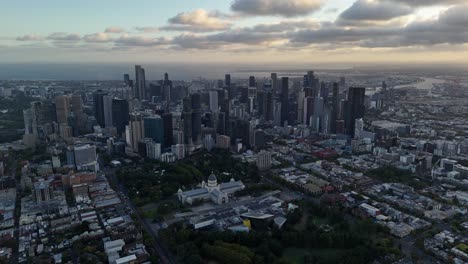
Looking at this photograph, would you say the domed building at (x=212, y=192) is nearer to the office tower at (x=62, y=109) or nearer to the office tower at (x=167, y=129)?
the office tower at (x=167, y=129)

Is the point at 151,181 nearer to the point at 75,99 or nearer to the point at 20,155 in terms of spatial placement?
the point at 20,155

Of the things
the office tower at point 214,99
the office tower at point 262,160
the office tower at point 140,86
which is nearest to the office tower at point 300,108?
the office tower at point 214,99

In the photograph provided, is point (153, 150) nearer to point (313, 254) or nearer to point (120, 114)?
point (120, 114)

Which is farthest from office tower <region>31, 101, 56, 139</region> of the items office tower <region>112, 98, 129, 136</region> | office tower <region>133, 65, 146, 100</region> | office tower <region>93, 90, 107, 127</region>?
office tower <region>133, 65, 146, 100</region>

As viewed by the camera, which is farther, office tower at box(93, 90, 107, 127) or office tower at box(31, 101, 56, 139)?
office tower at box(93, 90, 107, 127)

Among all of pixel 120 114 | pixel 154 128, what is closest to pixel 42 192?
pixel 154 128

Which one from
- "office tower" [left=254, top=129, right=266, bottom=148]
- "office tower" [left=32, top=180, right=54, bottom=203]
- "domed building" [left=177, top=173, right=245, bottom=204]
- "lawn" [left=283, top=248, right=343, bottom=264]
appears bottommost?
"lawn" [left=283, top=248, right=343, bottom=264]

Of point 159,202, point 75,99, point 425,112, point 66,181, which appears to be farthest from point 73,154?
point 425,112

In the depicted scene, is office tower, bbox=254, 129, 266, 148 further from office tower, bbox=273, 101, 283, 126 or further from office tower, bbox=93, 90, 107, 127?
Answer: office tower, bbox=93, 90, 107, 127
